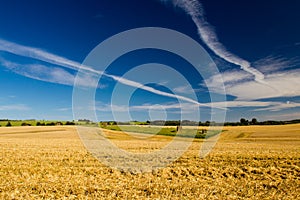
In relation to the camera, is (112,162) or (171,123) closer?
(112,162)

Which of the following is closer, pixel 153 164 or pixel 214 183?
pixel 214 183

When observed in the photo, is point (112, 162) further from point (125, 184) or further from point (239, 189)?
point (239, 189)

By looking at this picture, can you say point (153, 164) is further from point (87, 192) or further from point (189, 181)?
point (87, 192)

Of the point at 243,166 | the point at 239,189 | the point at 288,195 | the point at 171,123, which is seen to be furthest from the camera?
the point at 171,123

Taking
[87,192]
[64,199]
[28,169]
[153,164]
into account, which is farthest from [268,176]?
[28,169]

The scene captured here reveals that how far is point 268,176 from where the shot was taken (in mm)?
13984

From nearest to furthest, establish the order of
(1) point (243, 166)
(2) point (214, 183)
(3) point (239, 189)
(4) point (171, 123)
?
1. (3) point (239, 189)
2. (2) point (214, 183)
3. (1) point (243, 166)
4. (4) point (171, 123)

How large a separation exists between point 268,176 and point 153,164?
6166 mm

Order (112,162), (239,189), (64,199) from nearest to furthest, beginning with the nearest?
(64,199), (239,189), (112,162)

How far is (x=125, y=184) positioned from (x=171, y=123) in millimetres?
74261

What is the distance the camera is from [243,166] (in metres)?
16.2

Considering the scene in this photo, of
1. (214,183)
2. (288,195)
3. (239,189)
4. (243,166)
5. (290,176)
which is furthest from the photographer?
(243,166)

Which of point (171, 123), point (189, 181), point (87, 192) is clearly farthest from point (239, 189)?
point (171, 123)

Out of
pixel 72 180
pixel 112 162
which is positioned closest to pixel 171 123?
pixel 112 162
